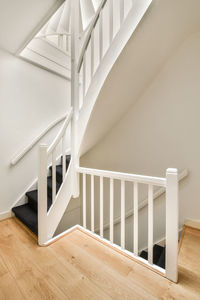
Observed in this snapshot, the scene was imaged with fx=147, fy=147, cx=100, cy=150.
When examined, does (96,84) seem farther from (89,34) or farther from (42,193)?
Result: (42,193)

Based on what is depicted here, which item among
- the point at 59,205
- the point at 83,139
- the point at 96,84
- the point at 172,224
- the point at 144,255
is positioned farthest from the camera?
the point at 144,255

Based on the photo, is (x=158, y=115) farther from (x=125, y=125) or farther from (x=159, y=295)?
(x=159, y=295)

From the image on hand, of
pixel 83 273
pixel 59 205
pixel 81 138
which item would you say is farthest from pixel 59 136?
pixel 83 273

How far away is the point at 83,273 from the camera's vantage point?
1.16 metres

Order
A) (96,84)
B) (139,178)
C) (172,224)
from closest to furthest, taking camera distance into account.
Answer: (172,224) < (139,178) < (96,84)

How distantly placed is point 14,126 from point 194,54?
8.33 feet

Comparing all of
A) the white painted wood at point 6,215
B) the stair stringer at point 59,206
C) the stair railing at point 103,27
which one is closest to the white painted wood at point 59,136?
the stair railing at point 103,27

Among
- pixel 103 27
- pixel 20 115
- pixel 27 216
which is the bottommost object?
pixel 27 216

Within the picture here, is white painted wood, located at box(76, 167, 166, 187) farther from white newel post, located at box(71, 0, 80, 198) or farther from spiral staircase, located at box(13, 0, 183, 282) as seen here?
white newel post, located at box(71, 0, 80, 198)

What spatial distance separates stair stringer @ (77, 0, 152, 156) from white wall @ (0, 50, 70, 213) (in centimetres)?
95

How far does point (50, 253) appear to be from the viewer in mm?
1369

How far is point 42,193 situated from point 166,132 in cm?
171

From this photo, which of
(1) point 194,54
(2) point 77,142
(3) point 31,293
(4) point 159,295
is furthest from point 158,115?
(3) point 31,293

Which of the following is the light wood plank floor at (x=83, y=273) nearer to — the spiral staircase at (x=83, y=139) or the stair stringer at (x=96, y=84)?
the spiral staircase at (x=83, y=139)
